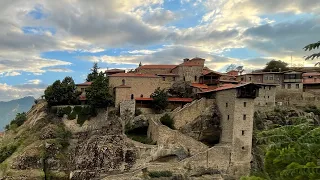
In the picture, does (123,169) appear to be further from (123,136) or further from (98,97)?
(98,97)

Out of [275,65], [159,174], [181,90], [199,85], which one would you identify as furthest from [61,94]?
[275,65]

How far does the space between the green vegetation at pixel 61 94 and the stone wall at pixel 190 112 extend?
1547cm

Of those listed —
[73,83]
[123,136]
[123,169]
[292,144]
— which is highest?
[73,83]

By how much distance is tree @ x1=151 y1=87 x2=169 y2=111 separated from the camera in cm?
4734

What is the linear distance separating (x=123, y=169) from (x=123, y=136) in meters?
4.04

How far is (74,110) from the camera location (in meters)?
50.0

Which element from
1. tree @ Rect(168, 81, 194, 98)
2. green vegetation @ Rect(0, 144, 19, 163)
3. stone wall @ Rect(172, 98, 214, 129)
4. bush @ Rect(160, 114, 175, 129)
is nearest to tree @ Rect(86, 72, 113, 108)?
bush @ Rect(160, 114, 175, 129)

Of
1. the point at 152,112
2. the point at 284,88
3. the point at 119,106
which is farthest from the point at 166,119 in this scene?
the point at 284,88

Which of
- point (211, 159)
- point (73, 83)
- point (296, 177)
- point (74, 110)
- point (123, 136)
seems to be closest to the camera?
point (296, 177)

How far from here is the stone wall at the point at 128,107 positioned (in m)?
46.4

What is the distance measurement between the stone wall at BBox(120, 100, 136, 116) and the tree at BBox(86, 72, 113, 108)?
6.02 ft

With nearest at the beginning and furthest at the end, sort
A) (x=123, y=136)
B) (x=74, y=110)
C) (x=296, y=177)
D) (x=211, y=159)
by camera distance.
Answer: (x=296, y=177) → (x=211, y=159) → (x=123, y=136) → (x=74, y=110)

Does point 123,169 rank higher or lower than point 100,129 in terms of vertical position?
lower

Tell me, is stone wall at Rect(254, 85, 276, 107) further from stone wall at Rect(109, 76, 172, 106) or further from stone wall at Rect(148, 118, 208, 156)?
stone wall at Rect(148, 118, 208, 156)
